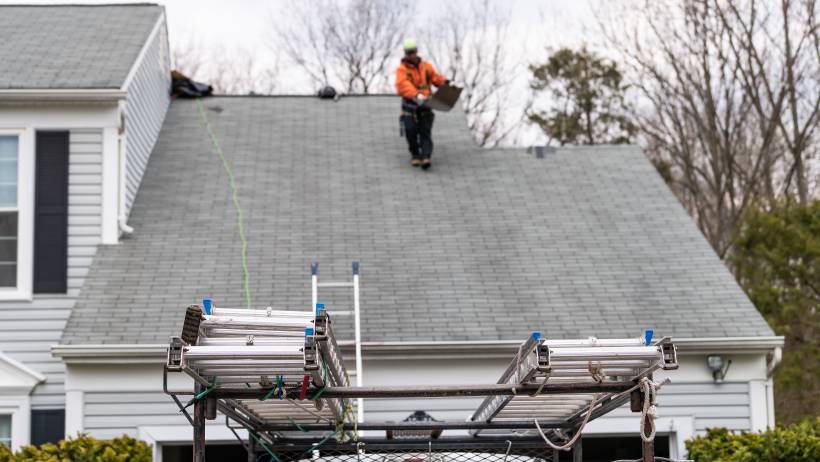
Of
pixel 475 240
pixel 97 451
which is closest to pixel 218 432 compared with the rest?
pixel 97 451

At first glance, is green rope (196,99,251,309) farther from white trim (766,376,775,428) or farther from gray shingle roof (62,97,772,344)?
white trim (766,376,775,428)

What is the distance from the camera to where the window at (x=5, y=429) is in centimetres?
1109

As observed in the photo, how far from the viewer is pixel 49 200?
11820 mm

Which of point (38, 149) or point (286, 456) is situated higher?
point (38, 149)

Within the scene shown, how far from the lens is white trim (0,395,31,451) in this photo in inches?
432

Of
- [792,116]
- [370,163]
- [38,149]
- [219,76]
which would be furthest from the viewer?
[219,76]

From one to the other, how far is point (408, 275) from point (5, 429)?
4532 mm

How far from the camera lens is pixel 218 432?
34.3ft

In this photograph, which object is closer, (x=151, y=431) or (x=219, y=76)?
(x=151, y=431)

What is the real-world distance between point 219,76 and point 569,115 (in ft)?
32.8

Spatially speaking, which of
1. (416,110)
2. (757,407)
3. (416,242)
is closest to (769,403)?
(757,407)

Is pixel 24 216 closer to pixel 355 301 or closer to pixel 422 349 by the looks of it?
pixel 355 301

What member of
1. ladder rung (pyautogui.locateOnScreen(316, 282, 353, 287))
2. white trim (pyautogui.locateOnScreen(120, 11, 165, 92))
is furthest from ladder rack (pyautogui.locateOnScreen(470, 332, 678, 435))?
white trim (pyautogui.locateOnScreen(120, 11, 165, 92))

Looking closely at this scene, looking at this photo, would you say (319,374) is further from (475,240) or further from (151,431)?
(475,240)
